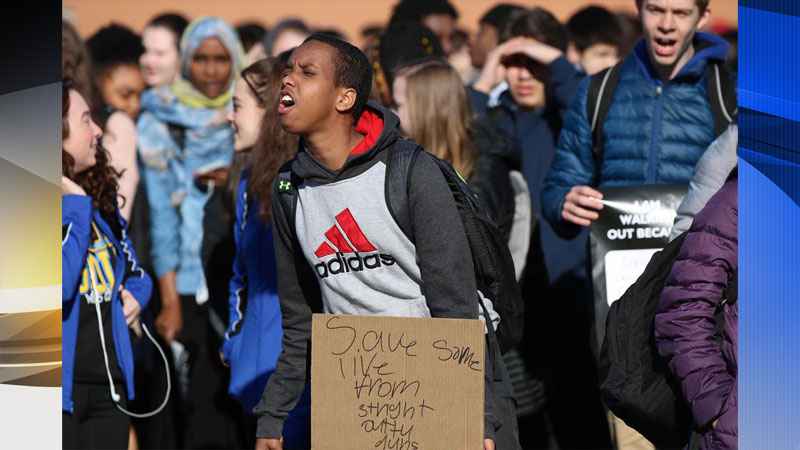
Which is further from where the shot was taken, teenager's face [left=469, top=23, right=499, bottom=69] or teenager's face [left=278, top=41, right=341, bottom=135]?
teenager's face [left=469, top=23, right=499, bottom=69]

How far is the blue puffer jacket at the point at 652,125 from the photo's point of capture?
21.1 ft

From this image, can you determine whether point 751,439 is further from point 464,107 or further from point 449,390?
point 464,107


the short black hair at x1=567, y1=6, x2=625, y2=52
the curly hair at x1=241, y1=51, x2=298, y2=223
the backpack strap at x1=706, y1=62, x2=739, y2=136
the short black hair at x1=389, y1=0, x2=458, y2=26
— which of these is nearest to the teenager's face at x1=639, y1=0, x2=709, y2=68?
the backpack strap at x1=706, y1=62, x2=739, y2=136

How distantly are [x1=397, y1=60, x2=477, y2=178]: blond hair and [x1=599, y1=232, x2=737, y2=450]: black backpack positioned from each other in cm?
233

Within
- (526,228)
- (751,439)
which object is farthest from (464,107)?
(751,439)

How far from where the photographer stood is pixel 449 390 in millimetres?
4223

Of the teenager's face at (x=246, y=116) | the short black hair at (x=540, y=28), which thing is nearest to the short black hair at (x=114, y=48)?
the short black hair at (x=540, y=28)

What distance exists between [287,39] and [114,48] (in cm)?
134

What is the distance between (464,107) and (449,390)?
9.56 ft

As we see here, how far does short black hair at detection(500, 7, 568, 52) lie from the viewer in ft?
27.5

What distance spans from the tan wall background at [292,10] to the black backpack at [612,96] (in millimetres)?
9057

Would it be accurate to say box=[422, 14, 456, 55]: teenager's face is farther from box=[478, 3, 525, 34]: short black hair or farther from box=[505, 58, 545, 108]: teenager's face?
box=[505, 58, 545, 108]: teenager's face

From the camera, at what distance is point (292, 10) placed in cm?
1816

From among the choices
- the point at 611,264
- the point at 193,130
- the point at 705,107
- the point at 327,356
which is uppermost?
the point at 193,130
